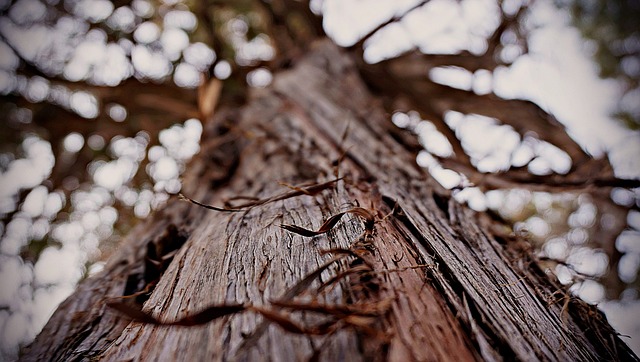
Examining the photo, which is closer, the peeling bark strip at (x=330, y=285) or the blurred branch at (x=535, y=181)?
the peeling bark strip at (x=330, y=285)

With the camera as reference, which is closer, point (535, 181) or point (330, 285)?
point (330, 285)

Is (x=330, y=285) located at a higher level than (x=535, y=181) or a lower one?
lower

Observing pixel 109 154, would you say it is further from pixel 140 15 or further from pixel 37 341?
pixel 37 341

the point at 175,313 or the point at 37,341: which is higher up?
the point at 175,313

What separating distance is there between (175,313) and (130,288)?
435 millimetres

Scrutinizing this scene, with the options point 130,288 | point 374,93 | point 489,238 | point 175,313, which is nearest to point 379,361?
point 175,313

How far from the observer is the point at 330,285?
59 centimetres

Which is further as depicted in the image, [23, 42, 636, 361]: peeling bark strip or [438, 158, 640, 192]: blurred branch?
[438, 158, 640, 192]: blurred branch

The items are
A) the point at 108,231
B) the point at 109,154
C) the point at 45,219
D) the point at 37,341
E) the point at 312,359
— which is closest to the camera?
the point at 312,359

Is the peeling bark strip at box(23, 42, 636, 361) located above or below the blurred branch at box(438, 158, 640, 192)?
below

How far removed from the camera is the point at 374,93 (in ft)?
8.52

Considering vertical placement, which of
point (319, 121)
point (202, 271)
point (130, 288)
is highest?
point (319, 121)

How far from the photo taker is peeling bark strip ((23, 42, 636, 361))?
0.52m

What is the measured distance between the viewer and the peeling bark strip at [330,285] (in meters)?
0.52
